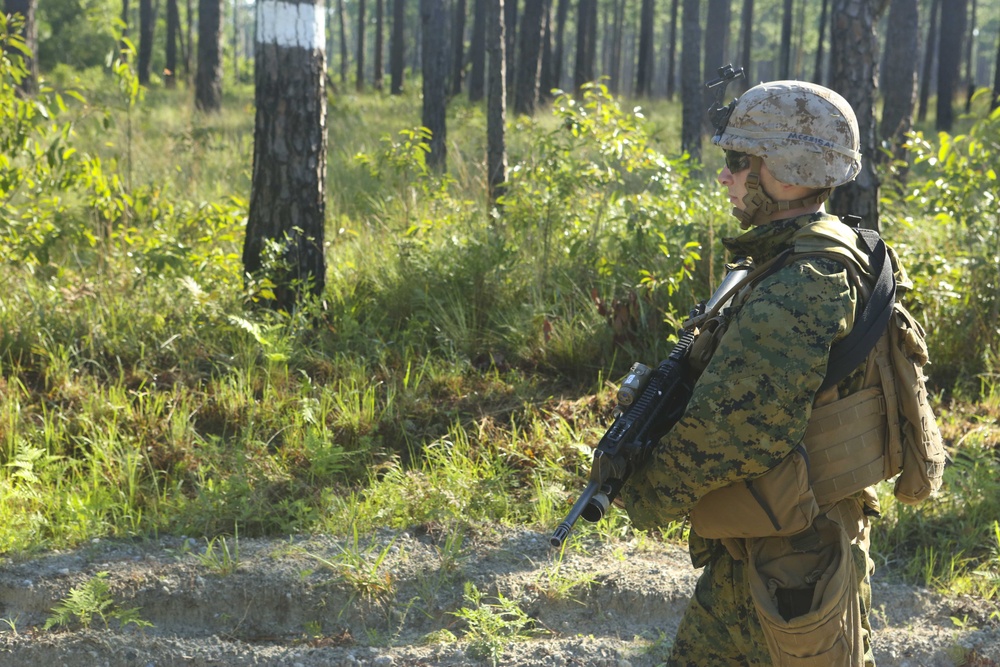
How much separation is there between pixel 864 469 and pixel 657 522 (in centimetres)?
46

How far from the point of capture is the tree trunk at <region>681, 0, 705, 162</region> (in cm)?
1411

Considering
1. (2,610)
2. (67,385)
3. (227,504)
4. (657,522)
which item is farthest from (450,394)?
(657,522)

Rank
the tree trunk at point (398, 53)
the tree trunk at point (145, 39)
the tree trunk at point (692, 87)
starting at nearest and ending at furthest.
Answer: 1. the tree trunk at point (692, 87)
2. the tree trunk at point (145, 39)
3. the tree trunk at point (398, 53)

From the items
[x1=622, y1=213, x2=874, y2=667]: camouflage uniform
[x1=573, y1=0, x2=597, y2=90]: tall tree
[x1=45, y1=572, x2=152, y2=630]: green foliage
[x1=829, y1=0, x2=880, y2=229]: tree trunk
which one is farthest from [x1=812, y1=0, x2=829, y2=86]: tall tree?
[x1=622, y1=213, x2=874, y2=667]: camouflage uniform

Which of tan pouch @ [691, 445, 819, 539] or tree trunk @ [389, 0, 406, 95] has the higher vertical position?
tree trunk @ [389, 0, 406, 95]

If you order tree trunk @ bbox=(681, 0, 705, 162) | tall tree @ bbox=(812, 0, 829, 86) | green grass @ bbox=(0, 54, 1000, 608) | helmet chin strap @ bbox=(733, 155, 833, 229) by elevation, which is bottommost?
green grass @ bbox=(0, 54, 1000, 608)

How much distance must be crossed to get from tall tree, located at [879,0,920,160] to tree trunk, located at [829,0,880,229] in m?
7.44

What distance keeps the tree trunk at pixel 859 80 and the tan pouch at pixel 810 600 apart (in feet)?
13.5

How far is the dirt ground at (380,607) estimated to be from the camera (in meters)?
3.11

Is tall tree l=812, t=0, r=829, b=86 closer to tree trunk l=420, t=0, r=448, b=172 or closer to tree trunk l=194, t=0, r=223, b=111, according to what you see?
tree trunk l=420, t=0, r=448, b=172

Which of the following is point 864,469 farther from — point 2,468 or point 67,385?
point 67,385

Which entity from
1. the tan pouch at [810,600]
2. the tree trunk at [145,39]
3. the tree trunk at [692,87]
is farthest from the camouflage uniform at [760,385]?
the tree trunk at [145,39]

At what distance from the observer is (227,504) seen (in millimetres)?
3844

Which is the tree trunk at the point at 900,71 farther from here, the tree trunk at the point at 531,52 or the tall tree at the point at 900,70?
the tree trunk at the point at 531,52
